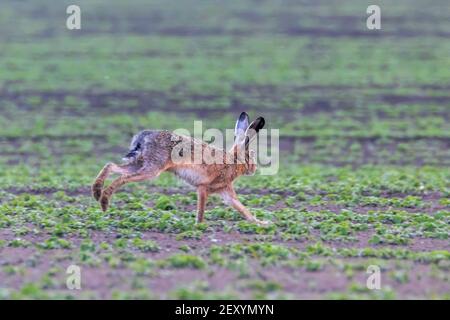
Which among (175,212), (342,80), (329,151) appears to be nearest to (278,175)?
(329,151)

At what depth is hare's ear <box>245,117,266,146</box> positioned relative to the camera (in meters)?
13.2

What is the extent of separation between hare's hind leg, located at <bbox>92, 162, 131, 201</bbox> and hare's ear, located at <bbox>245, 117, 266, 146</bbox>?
65.2 inches

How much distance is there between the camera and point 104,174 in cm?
1253

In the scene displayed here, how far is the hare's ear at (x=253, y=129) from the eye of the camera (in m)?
13.2

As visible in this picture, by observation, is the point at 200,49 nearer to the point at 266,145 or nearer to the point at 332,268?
the point at 266,145

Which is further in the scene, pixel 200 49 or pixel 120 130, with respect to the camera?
pixel 200 49

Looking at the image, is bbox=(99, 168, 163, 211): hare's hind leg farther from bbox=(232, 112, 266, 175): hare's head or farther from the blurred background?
the blurred background

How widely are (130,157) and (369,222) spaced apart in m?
3.17

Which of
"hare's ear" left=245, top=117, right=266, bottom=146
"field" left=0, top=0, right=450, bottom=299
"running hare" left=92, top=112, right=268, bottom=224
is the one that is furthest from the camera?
"hare's ear" left=245, top=117, right=266, bottom=146

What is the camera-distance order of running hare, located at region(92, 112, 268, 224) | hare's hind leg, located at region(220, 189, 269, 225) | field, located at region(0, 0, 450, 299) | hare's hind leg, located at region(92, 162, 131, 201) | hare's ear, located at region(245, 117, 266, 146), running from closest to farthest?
field, located at region(0, 0, 450, 299) → hare's hind leg, located at region(92, 162, 131, 201) → running hare, located at region(92, 112, 268, 224) → hare's hind leg, located at region(220, 189, 269, 225) → hare's ear, located at region(245, 117, 266, 146)

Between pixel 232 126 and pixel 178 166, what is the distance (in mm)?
9907

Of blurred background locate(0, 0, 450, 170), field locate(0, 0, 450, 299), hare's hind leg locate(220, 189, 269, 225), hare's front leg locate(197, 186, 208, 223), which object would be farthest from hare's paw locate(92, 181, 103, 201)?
blurred background locate(0, 0, 450, 170)

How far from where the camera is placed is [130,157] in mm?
12898
